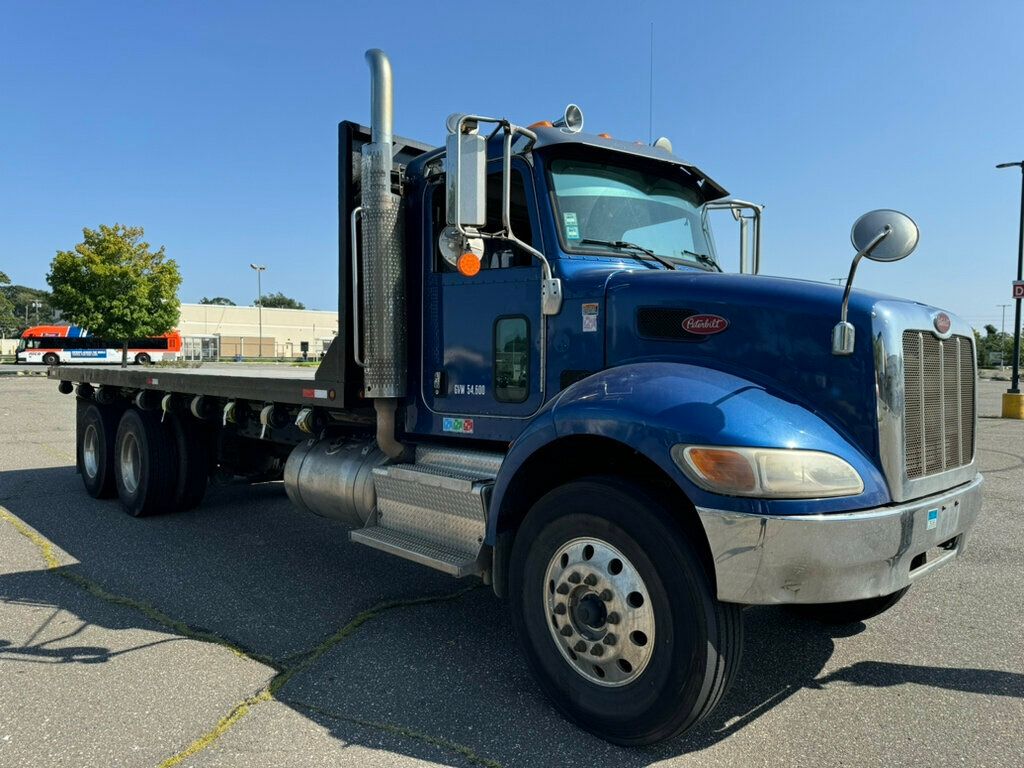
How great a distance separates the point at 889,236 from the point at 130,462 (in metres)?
7.10

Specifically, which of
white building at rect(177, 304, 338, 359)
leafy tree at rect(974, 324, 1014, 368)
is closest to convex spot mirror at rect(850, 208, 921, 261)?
white building at rect(177, 304, 338, 359)

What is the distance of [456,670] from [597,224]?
7.70ft

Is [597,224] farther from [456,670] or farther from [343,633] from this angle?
[343,633]

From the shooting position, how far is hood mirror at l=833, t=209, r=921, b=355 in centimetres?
273

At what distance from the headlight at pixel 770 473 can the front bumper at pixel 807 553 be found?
0.28ft

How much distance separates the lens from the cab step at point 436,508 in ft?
12.2

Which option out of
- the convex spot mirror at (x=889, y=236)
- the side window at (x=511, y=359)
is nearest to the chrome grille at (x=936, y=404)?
the convex spot mirror at (x=889, y=236)

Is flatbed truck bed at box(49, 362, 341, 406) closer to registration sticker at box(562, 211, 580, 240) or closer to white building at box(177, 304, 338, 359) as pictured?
registration sticker at box(562, 211, 580, 240)

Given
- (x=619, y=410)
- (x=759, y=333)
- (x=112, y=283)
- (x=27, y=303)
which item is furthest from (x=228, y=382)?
(x=27, y=303)

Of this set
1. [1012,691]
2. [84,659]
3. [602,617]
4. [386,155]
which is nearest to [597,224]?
[386,155]

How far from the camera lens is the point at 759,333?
304 cm

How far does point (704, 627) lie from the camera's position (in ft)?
8.71

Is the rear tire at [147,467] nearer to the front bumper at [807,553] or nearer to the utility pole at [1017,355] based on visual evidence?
the front bumper at [807,553]

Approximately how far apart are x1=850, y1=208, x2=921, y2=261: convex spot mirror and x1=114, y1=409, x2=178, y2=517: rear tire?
637 centimetres
